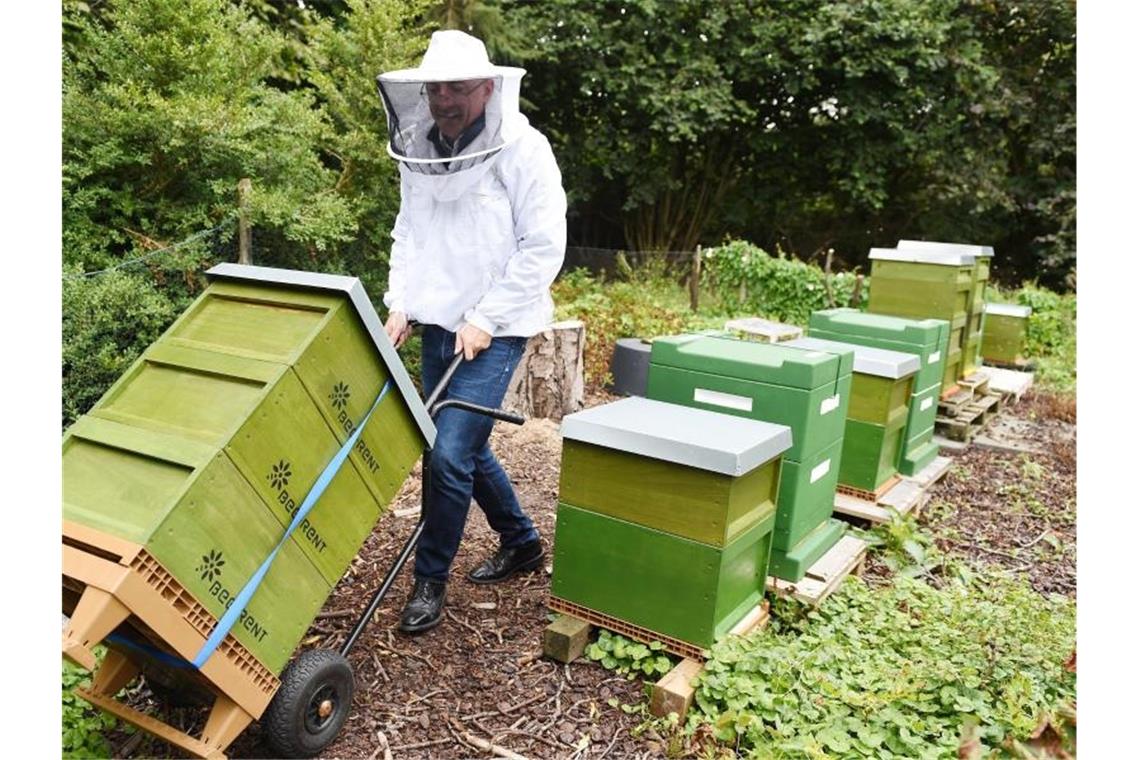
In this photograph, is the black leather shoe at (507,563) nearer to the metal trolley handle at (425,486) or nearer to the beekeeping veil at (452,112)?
the metal trolley handle at (425,486)

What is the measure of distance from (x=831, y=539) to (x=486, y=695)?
1.71 meters

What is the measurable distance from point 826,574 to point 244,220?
3.84 metres

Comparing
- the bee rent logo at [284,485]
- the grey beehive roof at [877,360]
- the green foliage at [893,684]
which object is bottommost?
the green foliage at [893,684]

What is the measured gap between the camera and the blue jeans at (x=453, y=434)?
8.95 ft

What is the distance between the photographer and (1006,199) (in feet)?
47.9

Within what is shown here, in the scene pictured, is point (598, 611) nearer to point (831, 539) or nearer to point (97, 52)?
point (831, 539)

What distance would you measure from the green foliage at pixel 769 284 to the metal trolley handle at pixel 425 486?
9.12 meters

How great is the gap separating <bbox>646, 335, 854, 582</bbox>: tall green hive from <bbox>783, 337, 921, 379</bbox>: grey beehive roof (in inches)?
19.6

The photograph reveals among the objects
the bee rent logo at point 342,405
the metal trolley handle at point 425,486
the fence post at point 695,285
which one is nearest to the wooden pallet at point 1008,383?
the fence post at point 695,285

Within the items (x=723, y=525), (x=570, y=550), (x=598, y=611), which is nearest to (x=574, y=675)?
(x=598, y=611)

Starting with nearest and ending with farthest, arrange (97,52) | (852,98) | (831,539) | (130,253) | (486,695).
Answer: (486,695), (831,539), (130,253), (97,52), (852,98)

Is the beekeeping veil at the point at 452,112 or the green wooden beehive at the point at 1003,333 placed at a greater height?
the beekeeping veil at the point at 452,112

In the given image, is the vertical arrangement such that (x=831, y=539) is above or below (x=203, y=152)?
below

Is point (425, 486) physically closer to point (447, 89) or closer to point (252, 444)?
point (252, 444)
